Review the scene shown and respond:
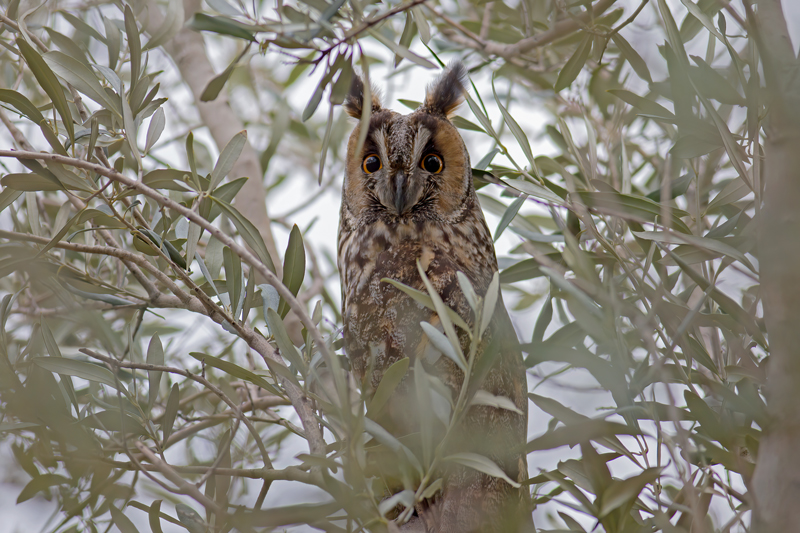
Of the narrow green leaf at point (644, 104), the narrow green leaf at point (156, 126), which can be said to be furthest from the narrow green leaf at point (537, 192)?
the narrow green leaf at point (156, 126)

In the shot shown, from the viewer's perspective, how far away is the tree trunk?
0.86m

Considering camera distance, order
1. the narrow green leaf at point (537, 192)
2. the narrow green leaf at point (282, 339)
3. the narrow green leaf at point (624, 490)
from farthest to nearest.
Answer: the narrow green leaf at point (537, 192) → the narrow green leaf at point (282, 339) → the narrow green leaf at point (624, 490)

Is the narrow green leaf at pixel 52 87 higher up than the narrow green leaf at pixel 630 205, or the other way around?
the narrow green leaf at pixel 52 87

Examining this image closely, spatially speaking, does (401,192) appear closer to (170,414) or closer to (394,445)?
(170,414)

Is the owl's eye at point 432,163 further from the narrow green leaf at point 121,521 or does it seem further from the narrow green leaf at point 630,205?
the narrow green leaf at point 121,521

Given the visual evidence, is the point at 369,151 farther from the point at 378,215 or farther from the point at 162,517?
the point at 162,517

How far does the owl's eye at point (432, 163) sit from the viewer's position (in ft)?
7.26

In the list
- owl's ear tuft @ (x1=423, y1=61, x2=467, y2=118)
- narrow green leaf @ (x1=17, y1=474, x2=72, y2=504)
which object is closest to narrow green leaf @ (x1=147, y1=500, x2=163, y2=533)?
narrow green leaf @ (x1=17, y1=474, x2=72, y2=504)

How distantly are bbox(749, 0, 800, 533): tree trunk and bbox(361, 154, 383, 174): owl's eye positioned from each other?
1395 mm

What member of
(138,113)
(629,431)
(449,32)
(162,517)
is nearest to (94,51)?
(138,113)

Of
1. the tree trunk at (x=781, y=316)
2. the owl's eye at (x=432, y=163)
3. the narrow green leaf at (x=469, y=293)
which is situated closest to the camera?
the tree trunk at (x=781, y=316)

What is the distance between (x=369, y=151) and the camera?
225 cm

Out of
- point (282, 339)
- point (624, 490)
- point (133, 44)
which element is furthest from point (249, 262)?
point (624, 490)

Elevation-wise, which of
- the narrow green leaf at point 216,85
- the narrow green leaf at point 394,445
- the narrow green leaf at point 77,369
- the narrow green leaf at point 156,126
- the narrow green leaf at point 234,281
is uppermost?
the narrow green leaf at point 156,126
